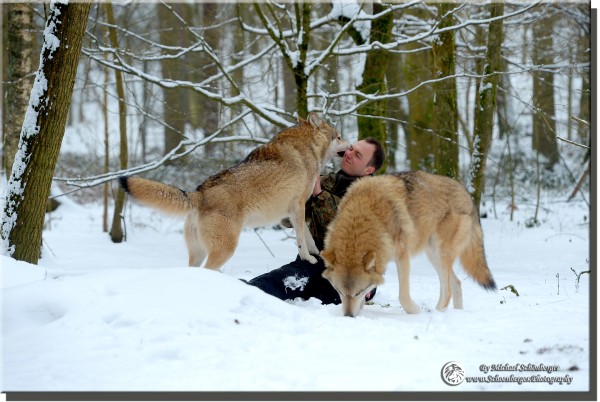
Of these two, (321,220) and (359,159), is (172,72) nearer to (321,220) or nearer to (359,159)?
(321,220)

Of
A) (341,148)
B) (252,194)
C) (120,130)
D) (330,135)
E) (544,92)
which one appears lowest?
(252,194)

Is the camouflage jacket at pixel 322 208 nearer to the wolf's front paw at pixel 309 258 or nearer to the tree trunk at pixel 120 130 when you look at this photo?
the wolf's front paw at pixel 309 258

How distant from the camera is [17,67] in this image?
8.33 metres

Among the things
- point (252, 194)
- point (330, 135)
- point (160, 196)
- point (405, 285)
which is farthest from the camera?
Result: point (330, 135)

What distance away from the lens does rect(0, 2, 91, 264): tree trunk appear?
18.2 ft

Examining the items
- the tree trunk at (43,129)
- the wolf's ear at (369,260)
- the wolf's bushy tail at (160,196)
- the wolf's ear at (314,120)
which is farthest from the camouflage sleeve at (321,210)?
the tree trunk at (43,129)

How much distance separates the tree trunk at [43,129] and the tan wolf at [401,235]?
2788 mm

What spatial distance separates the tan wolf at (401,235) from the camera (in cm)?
483

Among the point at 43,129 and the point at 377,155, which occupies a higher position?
the point at 43,129

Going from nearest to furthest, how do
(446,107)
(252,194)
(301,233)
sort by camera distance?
(252,194), (301,233), (446,107)

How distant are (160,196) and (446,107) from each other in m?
6.14

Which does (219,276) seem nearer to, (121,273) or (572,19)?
(121,273)

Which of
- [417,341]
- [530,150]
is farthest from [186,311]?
[530,150]

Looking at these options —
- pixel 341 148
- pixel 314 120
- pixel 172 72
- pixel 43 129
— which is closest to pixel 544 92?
pixel 172 72
